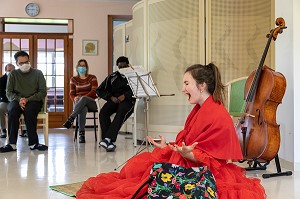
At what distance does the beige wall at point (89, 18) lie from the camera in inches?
368

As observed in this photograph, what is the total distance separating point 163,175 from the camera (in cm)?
177

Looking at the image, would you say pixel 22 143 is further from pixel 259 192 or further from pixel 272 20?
pixel 259 192

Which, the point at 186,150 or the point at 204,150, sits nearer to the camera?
the point at 186,150

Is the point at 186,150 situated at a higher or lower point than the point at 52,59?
lower

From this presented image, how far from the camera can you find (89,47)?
9.41m

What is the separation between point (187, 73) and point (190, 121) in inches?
9.7

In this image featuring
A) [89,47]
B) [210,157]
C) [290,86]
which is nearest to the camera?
[210,157]

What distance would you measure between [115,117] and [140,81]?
742mm

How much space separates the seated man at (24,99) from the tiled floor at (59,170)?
0.56ft

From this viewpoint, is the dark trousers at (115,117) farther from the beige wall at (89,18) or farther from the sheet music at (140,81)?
the beige wall at (89,18)

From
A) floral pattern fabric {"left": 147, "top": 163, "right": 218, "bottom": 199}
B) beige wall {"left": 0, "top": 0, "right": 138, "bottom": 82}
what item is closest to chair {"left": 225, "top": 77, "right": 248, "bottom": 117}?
floral pattern fabric {"left": 147, "top": 163, "right": 218, "bottom": 199}

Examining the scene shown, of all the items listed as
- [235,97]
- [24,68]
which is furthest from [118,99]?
[235,97]

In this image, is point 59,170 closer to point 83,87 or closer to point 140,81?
point 140,81

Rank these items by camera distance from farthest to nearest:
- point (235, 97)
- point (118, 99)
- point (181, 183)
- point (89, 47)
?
point (89, 47), point (118, 99), point (235, 97), point (181, 183)
